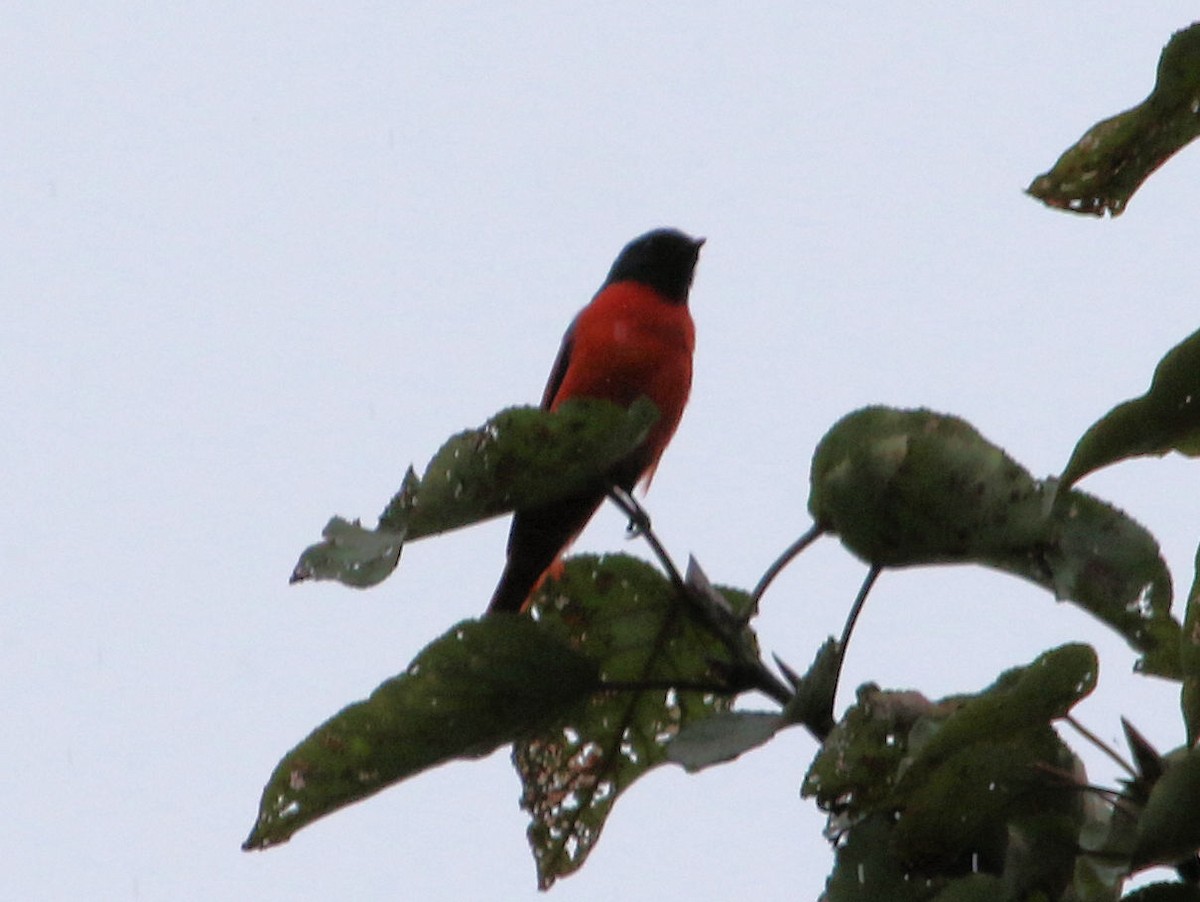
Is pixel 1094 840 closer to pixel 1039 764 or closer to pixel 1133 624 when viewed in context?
pixel 1039 764

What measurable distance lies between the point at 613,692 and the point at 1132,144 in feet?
2.95

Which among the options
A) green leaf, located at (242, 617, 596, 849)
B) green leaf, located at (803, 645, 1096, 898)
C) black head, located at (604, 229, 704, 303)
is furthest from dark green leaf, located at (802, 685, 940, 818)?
black head, located at (604, 229, 704, 303)

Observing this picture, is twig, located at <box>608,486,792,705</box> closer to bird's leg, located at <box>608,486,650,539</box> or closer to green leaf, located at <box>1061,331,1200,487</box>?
bird's leg, located at <box>608,486,650,539</box>

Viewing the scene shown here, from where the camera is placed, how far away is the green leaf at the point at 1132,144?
5.20ft

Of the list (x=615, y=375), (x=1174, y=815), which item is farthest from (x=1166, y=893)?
(x=615, y=375)

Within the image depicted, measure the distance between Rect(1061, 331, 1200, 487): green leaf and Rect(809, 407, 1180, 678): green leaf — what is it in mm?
151

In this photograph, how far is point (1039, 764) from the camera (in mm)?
1540

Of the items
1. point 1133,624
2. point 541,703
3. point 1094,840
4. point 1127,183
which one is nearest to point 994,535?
point 1133,624

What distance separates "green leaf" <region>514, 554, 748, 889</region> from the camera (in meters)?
1.96

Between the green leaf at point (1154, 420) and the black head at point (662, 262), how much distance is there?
412 cm

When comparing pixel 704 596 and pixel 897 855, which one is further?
pixel 704 596

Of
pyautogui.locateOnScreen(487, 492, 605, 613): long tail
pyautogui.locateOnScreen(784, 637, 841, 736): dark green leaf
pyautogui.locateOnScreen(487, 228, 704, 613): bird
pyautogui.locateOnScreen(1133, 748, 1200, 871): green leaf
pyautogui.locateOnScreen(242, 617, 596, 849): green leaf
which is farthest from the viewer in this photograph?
pyautogui.locateOnScreen(487, 228, 704, 613): bird

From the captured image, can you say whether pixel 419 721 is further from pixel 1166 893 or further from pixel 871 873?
pixel 1166 893

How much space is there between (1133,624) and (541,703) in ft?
2.23
